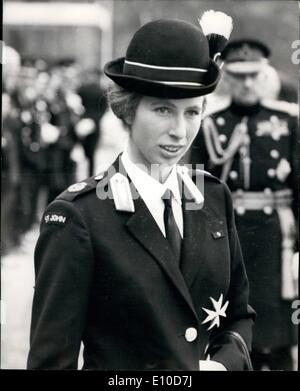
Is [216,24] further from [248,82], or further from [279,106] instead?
[279,106]

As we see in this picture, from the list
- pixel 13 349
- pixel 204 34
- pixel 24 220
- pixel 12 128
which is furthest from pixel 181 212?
pixel 12 128

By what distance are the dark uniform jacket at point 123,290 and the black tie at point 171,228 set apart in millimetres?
23

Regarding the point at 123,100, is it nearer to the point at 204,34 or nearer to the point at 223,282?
the point at 204,34

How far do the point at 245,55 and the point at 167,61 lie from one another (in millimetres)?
2821

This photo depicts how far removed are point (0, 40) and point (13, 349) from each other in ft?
7.09

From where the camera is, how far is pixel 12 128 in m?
10.1

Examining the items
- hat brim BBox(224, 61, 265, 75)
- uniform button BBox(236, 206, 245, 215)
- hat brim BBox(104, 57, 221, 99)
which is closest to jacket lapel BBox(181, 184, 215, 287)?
hat brim BBox(104, 57, 221, 99)

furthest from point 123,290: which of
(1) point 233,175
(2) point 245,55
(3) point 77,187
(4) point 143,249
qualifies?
(2) point 245,55

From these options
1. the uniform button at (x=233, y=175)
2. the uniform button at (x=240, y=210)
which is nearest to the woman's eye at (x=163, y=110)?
the uniform button at (x=240, y=210)

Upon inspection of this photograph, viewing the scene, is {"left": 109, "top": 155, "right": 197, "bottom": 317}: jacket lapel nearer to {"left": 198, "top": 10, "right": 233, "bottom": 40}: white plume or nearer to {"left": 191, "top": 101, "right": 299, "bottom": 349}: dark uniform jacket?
{"left": 198, "top": 10, "right": 233, "bottom": 40}: white plume

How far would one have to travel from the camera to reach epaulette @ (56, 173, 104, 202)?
2482 millimetres

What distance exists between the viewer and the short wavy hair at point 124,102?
8.16 ft

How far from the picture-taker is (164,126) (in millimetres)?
2438

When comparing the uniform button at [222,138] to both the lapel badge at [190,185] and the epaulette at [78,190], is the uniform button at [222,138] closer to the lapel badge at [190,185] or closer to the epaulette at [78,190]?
the lapel badge at [190,185]
